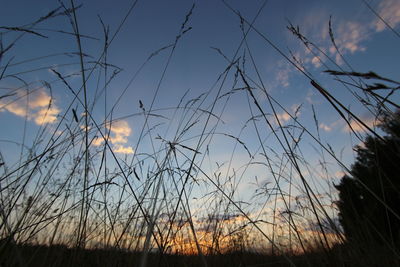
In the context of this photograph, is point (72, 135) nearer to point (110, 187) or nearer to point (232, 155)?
point (110, 187)

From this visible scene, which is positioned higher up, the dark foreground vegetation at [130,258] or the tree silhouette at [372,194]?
the tree silhouette at [372,194]

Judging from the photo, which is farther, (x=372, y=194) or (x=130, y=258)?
(x=130, y=258)

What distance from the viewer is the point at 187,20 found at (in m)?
1.95

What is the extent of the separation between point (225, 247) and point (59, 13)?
2.55 metres

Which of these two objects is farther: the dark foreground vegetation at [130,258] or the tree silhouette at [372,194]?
the dark foreground vegetation at [130,258]

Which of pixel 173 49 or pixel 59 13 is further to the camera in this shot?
pixel 173 49

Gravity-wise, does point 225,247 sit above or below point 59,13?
below

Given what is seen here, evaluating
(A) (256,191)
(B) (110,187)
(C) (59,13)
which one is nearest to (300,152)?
(A) (256,191)

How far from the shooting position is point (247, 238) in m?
3.08

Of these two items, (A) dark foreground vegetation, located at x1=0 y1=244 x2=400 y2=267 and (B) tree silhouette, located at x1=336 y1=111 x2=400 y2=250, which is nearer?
(B) tree silhouette, located at x1=336 y1=111 x2=400 y2=250

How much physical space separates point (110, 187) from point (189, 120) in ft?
3.20

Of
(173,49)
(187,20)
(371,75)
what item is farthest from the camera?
(173,49)

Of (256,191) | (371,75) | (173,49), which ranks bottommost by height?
(371,75)

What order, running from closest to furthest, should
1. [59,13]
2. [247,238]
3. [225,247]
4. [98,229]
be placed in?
1. [59,13]
2. [98,229]
3. [225,247]
4. [247,238]
